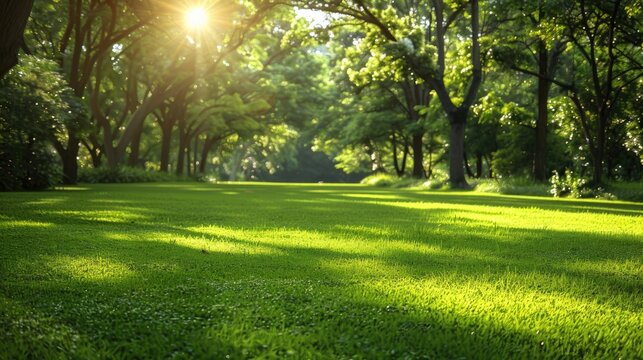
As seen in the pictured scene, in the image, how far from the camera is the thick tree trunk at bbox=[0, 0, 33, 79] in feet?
15.5

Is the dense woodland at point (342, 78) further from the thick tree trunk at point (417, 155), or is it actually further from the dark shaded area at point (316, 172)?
the dark shaded area at point (316, 172)

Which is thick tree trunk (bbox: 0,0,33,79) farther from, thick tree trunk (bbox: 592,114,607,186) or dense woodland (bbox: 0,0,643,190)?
thick tree trunk (bbox: 592,114,607,186)

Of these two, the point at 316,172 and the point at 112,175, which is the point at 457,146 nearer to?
the point at 112,175

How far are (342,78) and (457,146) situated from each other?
18.6 m

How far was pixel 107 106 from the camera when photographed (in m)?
39.6

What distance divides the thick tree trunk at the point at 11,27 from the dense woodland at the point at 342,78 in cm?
1

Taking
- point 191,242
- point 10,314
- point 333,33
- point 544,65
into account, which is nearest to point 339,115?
point 333,33

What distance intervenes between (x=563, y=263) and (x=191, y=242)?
163 inches

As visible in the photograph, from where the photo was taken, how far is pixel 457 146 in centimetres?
2452

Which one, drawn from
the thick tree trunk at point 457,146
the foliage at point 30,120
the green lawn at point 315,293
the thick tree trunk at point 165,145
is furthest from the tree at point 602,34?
the thick tree trunk at point 165,145

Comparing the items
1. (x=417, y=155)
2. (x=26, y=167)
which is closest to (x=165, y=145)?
(x=417, y=155)

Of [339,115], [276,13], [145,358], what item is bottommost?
[145,358]

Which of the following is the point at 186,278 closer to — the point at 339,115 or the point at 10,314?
the point at 10,314

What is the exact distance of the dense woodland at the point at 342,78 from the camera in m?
17.1
